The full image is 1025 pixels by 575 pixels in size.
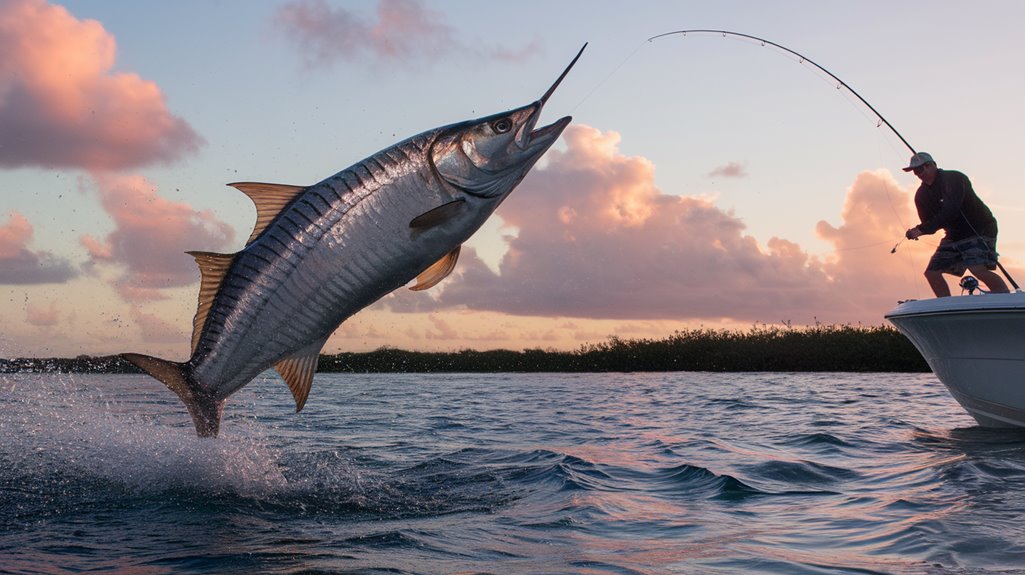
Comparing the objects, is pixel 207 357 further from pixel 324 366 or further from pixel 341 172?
pixel 324 366

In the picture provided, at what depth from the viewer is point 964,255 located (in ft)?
35.7

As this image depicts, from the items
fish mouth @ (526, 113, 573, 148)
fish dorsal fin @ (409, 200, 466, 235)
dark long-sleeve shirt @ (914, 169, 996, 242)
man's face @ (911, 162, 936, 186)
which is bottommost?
fish dorsal fin @ (409, 200, 466, 235)

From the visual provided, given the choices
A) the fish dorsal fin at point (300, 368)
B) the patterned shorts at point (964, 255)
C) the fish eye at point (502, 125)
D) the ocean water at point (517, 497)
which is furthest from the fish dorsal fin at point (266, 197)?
the patterned shorts at point (964, 255)

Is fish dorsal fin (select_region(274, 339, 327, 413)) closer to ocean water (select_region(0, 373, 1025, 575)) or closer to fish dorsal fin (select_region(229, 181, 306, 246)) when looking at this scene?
fish dorsal fin (select_region(229, 181, 306, 246))

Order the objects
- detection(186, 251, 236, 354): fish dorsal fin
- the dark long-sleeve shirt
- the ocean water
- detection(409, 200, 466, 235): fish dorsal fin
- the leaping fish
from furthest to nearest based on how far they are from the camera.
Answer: the dark long-sleeve shirt → the ocean water → detection(186, 251, 236, 354): fish dorsal fin → the leaping fish → detection(409, 200, 466, 235): fish dorsal fin

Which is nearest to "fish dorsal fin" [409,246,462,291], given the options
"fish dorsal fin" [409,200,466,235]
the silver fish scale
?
the silver fish scale

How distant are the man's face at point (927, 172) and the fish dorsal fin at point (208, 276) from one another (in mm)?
9000

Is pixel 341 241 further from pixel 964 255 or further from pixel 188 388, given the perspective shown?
pixel 964 255

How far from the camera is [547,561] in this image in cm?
497

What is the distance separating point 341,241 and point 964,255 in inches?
356

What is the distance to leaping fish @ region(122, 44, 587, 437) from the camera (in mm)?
4516

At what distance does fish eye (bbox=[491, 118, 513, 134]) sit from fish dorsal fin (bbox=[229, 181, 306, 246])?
42.3 inches

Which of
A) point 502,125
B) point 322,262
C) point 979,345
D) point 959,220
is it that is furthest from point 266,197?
point 979,345

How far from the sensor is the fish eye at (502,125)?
4.61 metres
